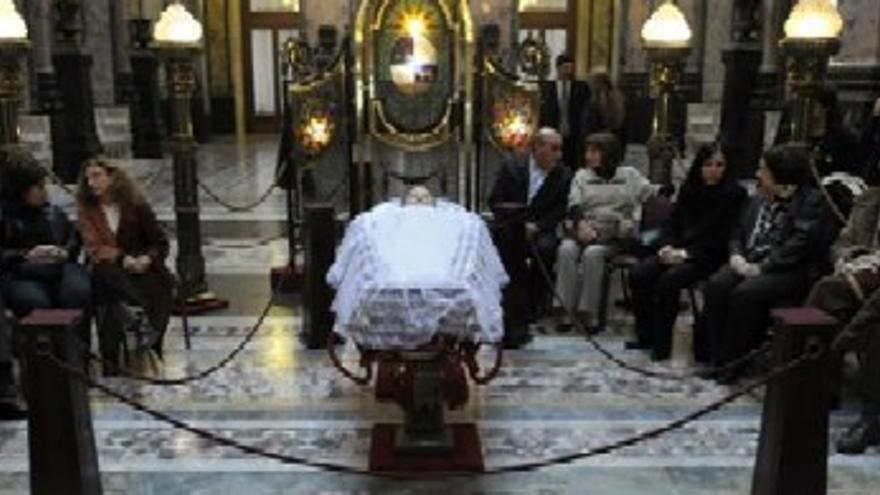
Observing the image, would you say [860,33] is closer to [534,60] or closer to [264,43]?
[534,60]

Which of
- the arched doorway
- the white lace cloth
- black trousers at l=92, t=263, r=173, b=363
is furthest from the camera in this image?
the arched doorway

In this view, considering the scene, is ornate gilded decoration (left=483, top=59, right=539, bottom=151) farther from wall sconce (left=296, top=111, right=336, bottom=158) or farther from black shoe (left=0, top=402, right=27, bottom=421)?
black shoe (left=0, top=402, right=27, bottom=421)

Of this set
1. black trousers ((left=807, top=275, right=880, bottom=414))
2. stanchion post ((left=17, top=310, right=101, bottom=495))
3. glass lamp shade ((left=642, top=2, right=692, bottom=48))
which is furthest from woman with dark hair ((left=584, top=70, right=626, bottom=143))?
stanchion post ((left=17, top=310, right=101, bottom=495))

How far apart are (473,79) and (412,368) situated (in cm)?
573

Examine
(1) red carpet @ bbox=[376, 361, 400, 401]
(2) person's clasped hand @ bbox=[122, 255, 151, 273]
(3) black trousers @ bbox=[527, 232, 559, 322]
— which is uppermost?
(2) person's clasped hand @ bbox=[122, 255, 151, 273]

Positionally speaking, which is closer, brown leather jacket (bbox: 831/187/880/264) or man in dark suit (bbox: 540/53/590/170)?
brown leather jacket (bbox: 831/187/880/264)

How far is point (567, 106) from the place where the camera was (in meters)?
12.5

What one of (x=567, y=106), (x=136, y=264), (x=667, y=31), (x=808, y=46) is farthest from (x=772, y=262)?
(x=567, y=106)

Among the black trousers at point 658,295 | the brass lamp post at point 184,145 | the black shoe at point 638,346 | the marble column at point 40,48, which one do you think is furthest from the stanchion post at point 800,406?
the marble column at point 40,48

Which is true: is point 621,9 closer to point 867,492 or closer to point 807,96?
point 807,96

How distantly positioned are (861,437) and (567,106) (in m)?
7.26

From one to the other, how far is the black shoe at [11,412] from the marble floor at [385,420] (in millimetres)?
124

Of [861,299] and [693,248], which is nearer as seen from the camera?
[861,299]

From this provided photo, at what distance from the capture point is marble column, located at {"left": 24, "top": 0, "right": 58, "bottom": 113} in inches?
622
